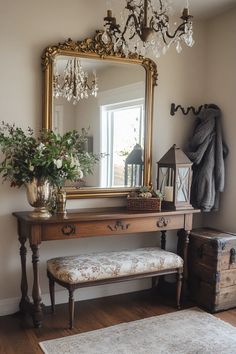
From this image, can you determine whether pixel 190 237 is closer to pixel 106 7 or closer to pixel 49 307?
pixel 49 307

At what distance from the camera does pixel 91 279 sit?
8.61 feet

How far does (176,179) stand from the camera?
307 cm

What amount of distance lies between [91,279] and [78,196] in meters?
0.72

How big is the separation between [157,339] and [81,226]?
94 centimetres

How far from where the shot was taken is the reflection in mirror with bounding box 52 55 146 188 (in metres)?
2.93

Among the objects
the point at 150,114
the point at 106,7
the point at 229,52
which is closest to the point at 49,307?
the point at 150,114

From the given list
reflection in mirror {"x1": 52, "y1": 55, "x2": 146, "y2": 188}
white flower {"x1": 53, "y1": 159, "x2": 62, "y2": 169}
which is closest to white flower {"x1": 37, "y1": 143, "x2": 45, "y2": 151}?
white flower {"x1": 53, "y1": 159, "x2": 62, "y2": 169}

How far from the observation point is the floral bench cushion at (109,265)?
8.50 feet

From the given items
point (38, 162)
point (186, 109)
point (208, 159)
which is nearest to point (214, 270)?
point (208, 159)

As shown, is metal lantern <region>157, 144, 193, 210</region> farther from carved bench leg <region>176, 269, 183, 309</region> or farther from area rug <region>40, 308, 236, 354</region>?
area rug <region>40, 308, 236, 354</region>

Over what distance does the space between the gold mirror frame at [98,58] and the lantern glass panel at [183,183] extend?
1.10 feet

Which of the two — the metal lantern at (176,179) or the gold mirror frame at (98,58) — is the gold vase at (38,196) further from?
the metal lantern at (176,179)

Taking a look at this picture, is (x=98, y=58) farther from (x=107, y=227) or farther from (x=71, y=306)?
(x=71, y=306)

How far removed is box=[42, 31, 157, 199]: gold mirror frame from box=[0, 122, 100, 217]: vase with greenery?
249 mm
